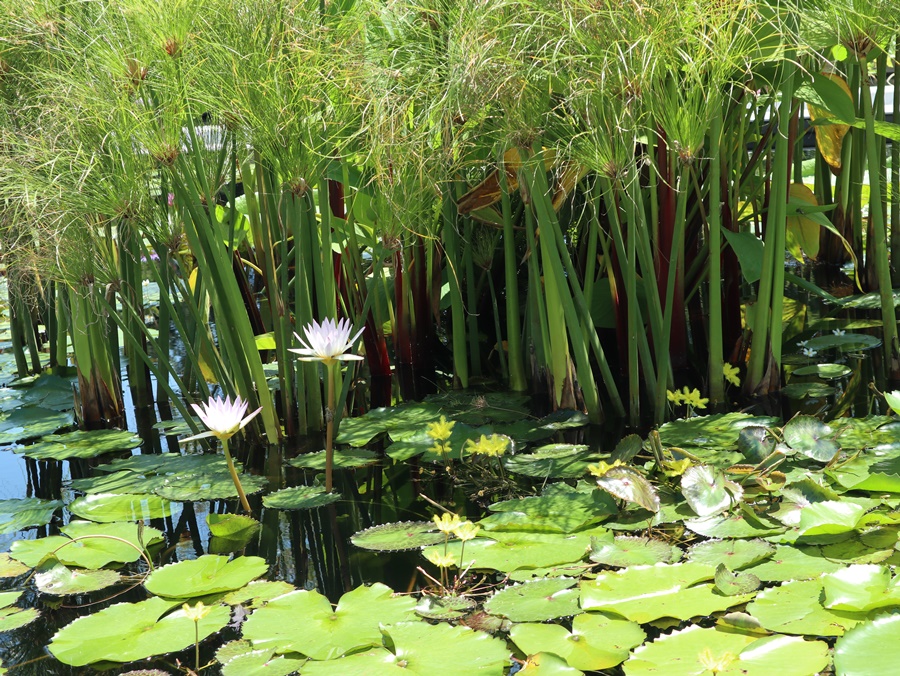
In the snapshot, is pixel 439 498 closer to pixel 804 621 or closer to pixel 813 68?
pixel 804 621

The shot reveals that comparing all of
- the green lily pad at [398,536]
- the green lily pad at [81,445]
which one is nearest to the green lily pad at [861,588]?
the green lily pad at [398,536]

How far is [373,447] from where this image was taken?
93.4 inches

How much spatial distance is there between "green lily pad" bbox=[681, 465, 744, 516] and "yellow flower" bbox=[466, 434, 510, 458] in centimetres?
40

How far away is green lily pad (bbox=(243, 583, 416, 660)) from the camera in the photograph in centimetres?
137

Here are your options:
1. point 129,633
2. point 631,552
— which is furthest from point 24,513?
point 631,552

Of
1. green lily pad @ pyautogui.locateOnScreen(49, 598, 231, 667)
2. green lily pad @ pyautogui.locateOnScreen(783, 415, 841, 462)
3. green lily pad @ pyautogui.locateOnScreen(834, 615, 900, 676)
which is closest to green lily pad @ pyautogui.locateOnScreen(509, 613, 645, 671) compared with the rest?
green lily pad @ pyautogui.locateOnScreen(834, 615, 900, 676)

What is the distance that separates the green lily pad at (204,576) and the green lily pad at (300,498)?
245 millimetres

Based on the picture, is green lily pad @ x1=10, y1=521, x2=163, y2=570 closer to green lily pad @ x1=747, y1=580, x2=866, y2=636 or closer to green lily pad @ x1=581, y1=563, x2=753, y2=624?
green lily pad @ x1=581, y1=563, x2=753, y2=624

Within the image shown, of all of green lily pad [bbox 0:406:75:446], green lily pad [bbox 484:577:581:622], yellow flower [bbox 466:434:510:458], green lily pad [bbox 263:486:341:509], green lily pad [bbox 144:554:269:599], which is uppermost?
green lily pad [bbox 0:406:75:446]

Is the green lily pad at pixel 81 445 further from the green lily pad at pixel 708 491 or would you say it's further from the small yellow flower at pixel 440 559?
the green lily pad at pixel 708 491

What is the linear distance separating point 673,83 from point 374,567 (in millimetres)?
1149

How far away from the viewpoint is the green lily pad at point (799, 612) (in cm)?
130

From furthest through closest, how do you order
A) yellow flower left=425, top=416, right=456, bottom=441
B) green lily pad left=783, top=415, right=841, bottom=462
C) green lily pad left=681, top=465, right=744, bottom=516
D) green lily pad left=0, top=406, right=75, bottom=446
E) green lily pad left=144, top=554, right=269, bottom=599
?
green lily pad left=0, top=406, right=75, bottom=446 < yellow flower left=425, top=416, right=456, bottom=441 < green lily pad left=783, top=415, right=841, bottom=462 < green lily pad left=681, top=465, right=744, bottom=516 < green lily pad left=144, top=554, right=269, bottom=599

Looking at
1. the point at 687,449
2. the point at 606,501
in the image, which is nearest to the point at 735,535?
the point at 606,501
